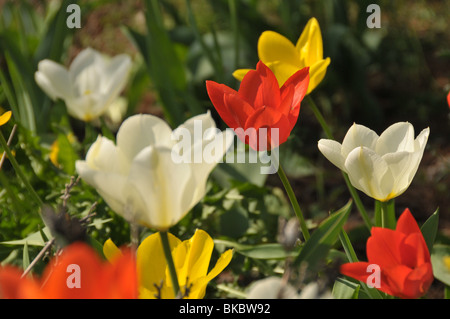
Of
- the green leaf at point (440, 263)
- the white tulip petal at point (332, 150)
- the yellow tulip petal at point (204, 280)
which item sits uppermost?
the white tulip petal at point (332, 150)

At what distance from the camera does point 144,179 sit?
585 millimetres

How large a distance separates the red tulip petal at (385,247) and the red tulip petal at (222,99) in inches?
9.0

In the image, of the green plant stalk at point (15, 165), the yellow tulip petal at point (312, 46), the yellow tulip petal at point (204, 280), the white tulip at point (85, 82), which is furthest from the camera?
the white tulip at point (85, 82)

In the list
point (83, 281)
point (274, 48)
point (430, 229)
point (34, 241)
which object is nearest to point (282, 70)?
point (274, 48)

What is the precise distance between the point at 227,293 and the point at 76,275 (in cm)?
68

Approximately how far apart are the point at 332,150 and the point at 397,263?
18 centimetres

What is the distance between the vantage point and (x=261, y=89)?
2.53 feet

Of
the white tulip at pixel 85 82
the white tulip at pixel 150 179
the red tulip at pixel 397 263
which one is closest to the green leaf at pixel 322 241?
the red tulip at pixel 397 263

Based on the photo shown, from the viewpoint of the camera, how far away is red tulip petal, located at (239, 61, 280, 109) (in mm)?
767

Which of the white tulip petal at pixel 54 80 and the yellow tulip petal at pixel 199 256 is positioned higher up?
the white tulip petal at pixel 54 80

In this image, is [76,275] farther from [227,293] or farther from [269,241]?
[269,241]

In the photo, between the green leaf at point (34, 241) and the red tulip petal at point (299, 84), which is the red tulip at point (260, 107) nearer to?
the red tulip petal at point (299, 84)

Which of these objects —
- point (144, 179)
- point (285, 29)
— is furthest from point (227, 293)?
point (285, 29)

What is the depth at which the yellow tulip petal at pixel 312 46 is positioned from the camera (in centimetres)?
105
